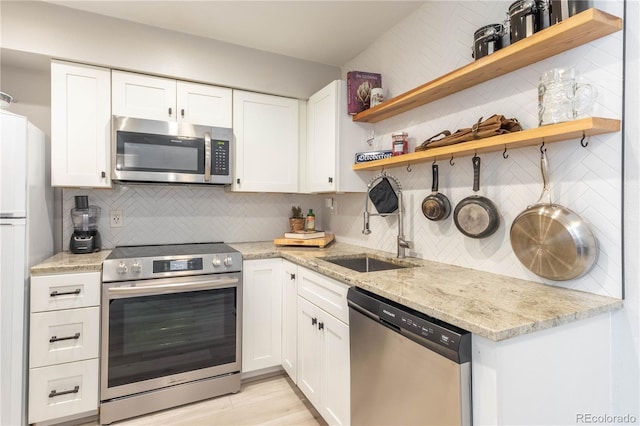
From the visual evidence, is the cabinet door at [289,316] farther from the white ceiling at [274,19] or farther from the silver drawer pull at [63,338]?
the white ceiling at [274,19]

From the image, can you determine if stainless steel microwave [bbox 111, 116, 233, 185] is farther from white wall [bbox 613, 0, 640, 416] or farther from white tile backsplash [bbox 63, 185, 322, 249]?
white wall [bbox 613, 0, 640, 416]

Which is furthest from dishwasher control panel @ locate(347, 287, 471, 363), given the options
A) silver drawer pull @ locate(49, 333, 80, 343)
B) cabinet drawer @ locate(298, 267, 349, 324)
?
silver drawer pull @ locate(49, 333, 80, 343)

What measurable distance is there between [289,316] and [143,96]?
1.86m

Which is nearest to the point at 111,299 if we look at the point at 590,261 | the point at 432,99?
the point at 432,99

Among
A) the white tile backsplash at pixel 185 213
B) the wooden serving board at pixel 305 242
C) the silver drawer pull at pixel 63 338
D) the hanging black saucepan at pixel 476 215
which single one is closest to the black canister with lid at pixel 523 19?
the hanging black saucepan at pixel 476 215

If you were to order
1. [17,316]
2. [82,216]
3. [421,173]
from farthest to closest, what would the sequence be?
1. [82,216]
2. [421,173]
3. [17,316]

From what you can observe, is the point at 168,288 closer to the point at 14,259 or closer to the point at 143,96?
the point at 14,259

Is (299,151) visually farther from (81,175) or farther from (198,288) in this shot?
(81,175)

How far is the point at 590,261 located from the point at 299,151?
213 cm

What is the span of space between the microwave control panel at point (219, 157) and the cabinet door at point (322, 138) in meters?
0.68

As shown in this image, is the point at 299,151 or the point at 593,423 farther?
the point at 299,151

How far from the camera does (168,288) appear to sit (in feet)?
6.54

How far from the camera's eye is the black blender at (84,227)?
217cm

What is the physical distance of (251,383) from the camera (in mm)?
2320
